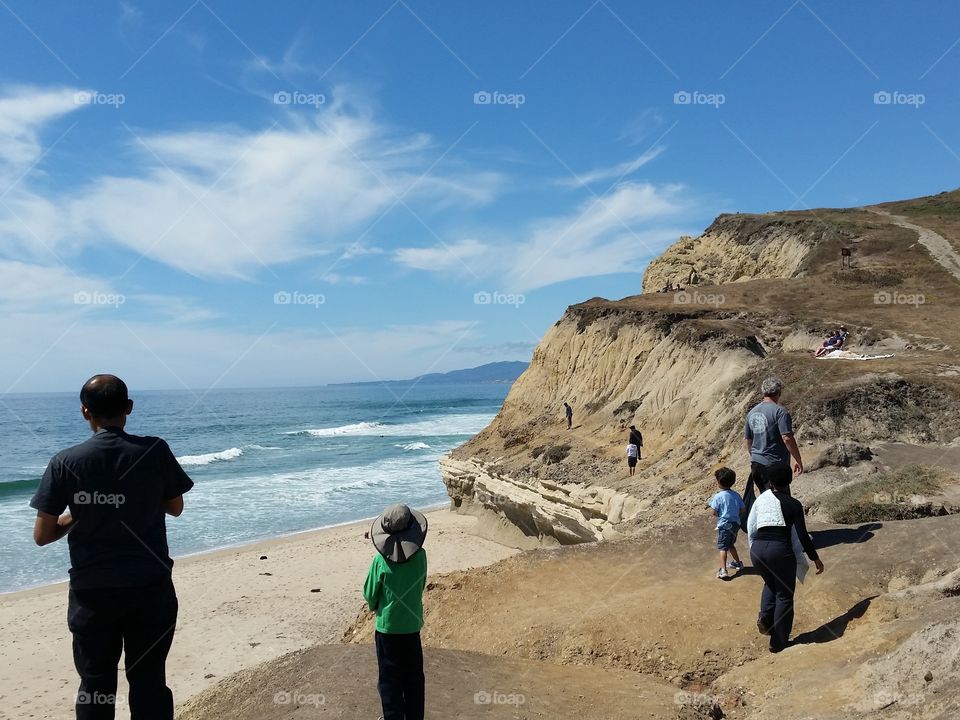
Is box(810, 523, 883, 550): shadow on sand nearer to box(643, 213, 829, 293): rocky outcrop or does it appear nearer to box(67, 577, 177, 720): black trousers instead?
box(67, 577, 177, 720): black trousers

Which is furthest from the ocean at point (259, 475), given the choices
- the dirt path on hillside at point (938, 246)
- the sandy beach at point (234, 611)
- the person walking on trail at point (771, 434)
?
the dirt path on hillside at point (938, 246)

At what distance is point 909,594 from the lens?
6762 mm

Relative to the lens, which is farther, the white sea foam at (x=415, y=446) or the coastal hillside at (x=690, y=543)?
the white sea foam at (x=415, y=446)

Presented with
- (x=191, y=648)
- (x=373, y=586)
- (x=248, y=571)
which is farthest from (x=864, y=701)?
(x=248, y=571)

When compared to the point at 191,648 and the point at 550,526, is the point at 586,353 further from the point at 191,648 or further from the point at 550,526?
the point at 191,648

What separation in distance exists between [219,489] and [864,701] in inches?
1507

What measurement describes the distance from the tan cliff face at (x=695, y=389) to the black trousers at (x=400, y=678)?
25.8 feet

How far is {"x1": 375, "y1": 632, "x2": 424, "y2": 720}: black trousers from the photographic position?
4.96 m

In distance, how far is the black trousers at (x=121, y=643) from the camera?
367 cm

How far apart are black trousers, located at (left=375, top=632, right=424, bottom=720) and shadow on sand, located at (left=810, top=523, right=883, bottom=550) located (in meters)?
5.89

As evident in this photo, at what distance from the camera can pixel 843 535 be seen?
8852mm

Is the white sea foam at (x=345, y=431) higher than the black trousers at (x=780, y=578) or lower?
higher

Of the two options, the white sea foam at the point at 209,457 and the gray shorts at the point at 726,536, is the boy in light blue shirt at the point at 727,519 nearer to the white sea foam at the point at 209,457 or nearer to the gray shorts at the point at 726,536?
the gray shorts at the point at 726,536

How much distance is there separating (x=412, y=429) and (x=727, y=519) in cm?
7238
